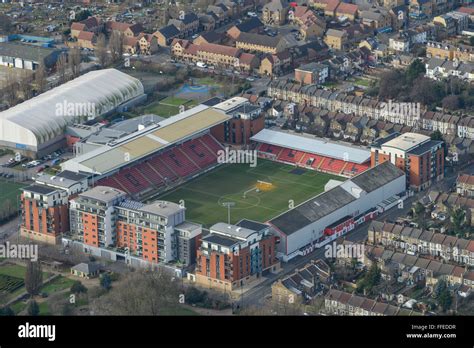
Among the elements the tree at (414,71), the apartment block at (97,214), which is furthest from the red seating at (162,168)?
the tree at (414,71)

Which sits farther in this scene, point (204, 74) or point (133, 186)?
point (204, 74)

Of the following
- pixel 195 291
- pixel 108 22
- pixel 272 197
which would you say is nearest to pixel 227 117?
pixel 272 197

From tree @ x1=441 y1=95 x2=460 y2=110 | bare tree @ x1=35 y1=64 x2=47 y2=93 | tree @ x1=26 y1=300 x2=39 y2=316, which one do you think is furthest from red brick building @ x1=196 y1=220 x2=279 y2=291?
bare tree @ x1=35 y1=64 x2=47 y2=93

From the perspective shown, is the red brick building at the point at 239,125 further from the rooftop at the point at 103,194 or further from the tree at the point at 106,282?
the tree at the point at 106,282

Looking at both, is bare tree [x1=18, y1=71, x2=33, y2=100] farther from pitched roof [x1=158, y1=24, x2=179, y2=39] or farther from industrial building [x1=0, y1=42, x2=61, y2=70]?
pitched roof [x1=158, y1=24, x2=179, y2=39]

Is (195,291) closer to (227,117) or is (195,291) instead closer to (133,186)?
(133,186)

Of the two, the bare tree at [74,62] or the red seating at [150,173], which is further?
the bare tree at [74,62]

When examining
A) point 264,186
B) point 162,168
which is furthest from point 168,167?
point 264,186
